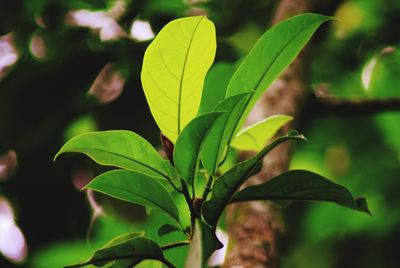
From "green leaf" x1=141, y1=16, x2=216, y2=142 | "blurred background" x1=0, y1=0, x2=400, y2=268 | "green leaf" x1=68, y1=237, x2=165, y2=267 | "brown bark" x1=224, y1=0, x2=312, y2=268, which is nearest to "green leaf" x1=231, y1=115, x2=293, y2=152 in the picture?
"brown bark" x1=224, y1=0, x2=312, y2=268

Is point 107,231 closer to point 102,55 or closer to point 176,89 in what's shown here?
point 102,55

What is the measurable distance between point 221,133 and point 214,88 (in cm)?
55

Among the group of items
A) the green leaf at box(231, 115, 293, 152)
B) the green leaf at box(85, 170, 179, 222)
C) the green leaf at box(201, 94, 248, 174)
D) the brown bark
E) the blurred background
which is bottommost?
the blurred background

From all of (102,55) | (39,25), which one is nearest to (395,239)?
(102,55)

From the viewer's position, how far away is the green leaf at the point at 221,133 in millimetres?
611

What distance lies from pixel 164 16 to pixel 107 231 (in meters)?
0.72

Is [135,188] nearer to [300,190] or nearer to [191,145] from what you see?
[191,145]

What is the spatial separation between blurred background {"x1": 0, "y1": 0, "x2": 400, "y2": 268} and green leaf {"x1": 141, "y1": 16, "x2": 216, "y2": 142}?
30.9 inches

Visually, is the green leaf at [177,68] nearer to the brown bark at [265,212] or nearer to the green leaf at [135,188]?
the green leaf at [135,188]

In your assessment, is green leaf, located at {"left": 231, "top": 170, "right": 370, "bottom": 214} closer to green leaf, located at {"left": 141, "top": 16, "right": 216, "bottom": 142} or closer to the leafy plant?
the leafy plant

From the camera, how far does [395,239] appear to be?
141 cm

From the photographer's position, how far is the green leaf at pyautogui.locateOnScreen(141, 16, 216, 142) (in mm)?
658

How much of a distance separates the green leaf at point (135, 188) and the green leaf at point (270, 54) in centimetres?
13

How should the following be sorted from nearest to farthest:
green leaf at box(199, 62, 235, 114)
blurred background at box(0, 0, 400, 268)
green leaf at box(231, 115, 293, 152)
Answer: green leaf at box(231, 115, 293, 152)
green leaf at box(199, 62, 235, 114)
blurred background at box(0, 0, 400, 268)
